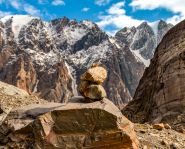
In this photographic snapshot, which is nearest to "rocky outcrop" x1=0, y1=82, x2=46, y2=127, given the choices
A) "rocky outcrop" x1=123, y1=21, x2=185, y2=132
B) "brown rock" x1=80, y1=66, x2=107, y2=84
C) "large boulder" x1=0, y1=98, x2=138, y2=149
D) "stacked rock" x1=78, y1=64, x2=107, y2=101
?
"stacked rock" x1=78, y1=64, x2=107, y2=101

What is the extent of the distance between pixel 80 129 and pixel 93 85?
325cm

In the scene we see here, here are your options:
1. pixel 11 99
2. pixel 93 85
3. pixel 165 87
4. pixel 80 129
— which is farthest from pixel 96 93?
pixel 165 87

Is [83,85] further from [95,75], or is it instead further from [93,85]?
[95,75]

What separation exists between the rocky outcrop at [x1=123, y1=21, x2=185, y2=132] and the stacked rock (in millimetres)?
27422

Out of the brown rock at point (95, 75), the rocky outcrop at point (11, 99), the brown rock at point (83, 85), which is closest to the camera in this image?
the brown rock at point (95, 75)

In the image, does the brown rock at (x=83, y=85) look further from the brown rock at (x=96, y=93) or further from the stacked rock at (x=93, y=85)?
the brown rock at (x=96, y=93)

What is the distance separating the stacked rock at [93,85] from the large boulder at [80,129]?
188 cm

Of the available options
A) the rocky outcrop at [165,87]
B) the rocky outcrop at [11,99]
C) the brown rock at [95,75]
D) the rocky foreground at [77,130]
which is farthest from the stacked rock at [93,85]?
the rocky outcrop at [165,87]

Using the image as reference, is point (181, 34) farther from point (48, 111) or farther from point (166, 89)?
point (48, 111)

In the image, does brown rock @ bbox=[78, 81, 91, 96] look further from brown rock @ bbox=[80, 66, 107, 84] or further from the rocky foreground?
the rocky foreground

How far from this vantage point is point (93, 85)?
24.4 m

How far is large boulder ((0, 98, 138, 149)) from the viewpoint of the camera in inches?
856

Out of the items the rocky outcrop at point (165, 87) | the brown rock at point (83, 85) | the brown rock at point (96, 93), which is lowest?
the brown rock at point (96, 93)

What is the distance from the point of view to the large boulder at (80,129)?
21734 mm
